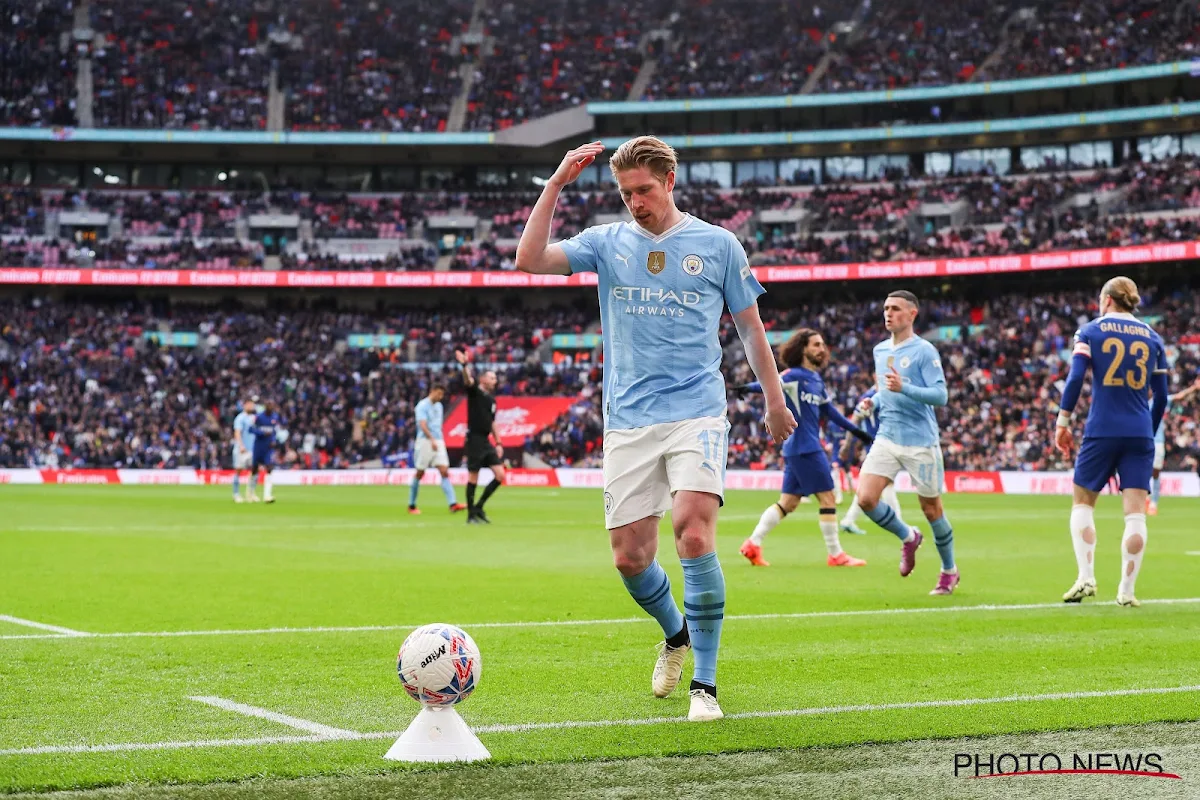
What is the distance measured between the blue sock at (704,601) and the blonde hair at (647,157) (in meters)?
1.73

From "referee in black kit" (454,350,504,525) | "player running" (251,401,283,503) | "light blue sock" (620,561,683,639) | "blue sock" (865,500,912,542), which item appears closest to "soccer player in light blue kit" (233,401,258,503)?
"player running" (251,401,283,503)

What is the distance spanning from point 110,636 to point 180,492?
89.6 feet

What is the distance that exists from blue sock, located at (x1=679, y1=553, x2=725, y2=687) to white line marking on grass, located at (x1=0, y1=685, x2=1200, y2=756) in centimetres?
36

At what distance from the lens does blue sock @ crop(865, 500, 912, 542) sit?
12.1 m

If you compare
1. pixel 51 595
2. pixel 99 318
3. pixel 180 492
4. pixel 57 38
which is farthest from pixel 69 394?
pixel 51 595

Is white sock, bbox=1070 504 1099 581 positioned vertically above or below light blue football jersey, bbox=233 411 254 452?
above

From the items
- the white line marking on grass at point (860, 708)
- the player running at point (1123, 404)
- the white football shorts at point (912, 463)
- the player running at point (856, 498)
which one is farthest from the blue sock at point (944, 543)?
the white line marking on grass at point (860, 708)

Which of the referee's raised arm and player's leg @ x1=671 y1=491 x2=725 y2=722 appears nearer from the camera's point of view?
player's leg @ x1=671 y1=491 x2=725 y2=722

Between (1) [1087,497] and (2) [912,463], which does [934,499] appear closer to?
(2) [912,463]

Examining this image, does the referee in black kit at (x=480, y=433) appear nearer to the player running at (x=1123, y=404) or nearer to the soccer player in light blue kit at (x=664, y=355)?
the player running at (x=1123, y=404)

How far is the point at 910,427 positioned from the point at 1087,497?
174 centimetres

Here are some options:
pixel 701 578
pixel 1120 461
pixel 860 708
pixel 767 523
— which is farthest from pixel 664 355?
pixel 767 523

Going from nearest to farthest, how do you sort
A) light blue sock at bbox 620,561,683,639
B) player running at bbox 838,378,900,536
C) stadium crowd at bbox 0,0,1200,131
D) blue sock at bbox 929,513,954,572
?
1. light blue sock at bbox 620,561,683,639
2. blue sock at bbox 929,513,954,572
3. player running at bbox 838,378,900,536
4. stadium crowd at bbox 0,0,1200,131

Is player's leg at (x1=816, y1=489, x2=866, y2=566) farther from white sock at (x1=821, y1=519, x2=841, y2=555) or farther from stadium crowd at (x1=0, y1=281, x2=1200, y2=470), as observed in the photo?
stadium crowd at (x1=0, y1=281, x2=1200, y2=470)
